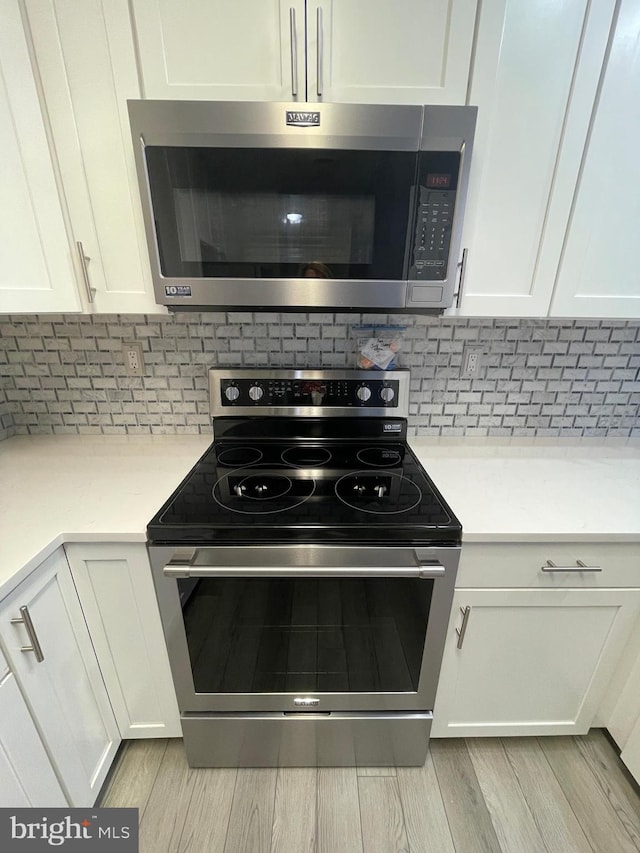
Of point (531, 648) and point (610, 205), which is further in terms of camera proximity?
point (531, 648)

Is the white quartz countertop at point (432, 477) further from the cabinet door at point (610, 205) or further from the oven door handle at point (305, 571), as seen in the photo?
the cabinet door at point (610, 205)

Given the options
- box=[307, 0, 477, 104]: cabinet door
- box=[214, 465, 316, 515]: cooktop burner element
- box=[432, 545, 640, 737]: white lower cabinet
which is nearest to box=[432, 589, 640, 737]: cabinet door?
box=[432, 545, 640, 737]: white lower cabinet

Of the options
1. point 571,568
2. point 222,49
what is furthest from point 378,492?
point 222,49

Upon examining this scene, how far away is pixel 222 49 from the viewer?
0.86 m

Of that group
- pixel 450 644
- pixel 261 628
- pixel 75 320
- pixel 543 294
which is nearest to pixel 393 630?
pixel 450 644

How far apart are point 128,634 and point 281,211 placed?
1.23 metres

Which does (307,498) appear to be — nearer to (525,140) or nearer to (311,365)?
(311,365)

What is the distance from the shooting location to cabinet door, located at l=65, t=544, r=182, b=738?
984 mm

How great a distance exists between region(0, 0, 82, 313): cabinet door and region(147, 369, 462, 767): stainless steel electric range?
0.54 metres

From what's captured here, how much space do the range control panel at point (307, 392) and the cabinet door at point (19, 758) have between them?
0.92 meters

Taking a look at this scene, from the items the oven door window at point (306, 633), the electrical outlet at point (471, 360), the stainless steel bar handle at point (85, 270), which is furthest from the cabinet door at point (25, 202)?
the electrical outlet at point (471, 360)

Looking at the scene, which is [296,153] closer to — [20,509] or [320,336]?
[320,336]

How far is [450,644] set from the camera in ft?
3.61

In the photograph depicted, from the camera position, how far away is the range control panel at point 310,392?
137 cm
